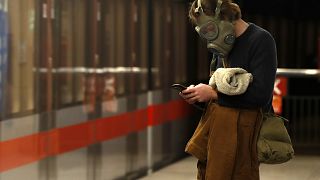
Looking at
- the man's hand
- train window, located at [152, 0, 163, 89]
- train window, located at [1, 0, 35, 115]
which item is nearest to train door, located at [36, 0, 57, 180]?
train window, located at [1, 0, 35, 115]

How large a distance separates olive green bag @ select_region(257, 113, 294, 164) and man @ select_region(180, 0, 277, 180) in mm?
29

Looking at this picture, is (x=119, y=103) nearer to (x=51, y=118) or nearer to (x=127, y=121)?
(x=127, y=121)

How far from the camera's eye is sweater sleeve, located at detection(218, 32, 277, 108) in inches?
120

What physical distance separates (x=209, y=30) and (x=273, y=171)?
18.8 ft

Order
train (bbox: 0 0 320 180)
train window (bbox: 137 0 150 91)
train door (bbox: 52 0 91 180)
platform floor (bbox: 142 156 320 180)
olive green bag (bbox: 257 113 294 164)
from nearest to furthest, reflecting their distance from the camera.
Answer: olive green bag (bbox: 257 113 294 164) → train (bbox: 0 0 320 180) → train door (bbox: 52 0 91 180) → train window (bbox: 137 0 150 91) → platform floor (bbox: 142 156 320 180)

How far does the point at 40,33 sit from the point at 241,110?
2.65 m

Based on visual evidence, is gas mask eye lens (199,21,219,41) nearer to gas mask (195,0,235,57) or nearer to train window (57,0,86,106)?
gas mask (195,0,235,57)

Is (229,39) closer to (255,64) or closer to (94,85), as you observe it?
(255,64)

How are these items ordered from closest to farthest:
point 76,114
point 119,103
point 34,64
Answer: point 34,64
point 76,114
point 119,103

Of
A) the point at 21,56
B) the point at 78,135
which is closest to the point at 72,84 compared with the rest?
the point at 78,135

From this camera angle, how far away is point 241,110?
3.15 meters

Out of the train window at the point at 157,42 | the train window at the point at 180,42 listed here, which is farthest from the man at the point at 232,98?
the train window at the point at 180,42

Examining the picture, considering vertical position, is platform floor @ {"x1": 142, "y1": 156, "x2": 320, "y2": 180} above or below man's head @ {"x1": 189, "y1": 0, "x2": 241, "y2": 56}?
below

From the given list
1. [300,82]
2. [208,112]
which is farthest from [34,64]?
[300,82]
